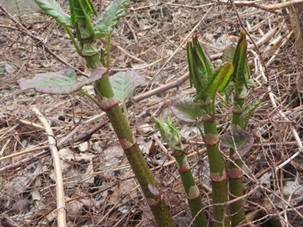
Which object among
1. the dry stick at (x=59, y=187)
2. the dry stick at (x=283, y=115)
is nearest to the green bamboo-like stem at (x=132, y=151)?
the dry stick at (x=59, y=187)

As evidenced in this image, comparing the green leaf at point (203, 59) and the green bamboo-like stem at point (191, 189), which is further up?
the green leaf at point (203, 59)

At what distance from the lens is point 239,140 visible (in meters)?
1.03

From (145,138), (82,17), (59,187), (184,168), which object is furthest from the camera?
(145,138)

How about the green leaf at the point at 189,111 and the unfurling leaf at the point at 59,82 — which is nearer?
the unfurling leaf at the point at 59,82

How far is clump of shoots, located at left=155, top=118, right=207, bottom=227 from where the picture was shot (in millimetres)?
1052

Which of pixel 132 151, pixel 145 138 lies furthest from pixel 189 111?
pixel 145 138

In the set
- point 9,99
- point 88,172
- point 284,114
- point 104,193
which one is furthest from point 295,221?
point 9,99

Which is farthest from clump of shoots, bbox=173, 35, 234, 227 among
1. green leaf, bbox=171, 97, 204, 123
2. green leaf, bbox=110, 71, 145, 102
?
green leaf, bbox=110, 71, 145, 102

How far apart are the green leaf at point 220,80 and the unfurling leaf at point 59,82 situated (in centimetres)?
19

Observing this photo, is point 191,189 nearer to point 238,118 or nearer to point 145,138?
point 238,118

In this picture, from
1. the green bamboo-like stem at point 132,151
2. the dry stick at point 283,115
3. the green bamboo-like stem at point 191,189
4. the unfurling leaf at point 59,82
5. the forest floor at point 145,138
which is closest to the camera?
the unfurling leaf at point 59,82

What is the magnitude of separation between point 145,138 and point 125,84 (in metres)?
0.80

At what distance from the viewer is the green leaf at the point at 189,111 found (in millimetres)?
969

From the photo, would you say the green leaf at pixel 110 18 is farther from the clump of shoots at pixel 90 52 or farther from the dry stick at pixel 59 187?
the dry stick at pixel 59 187
